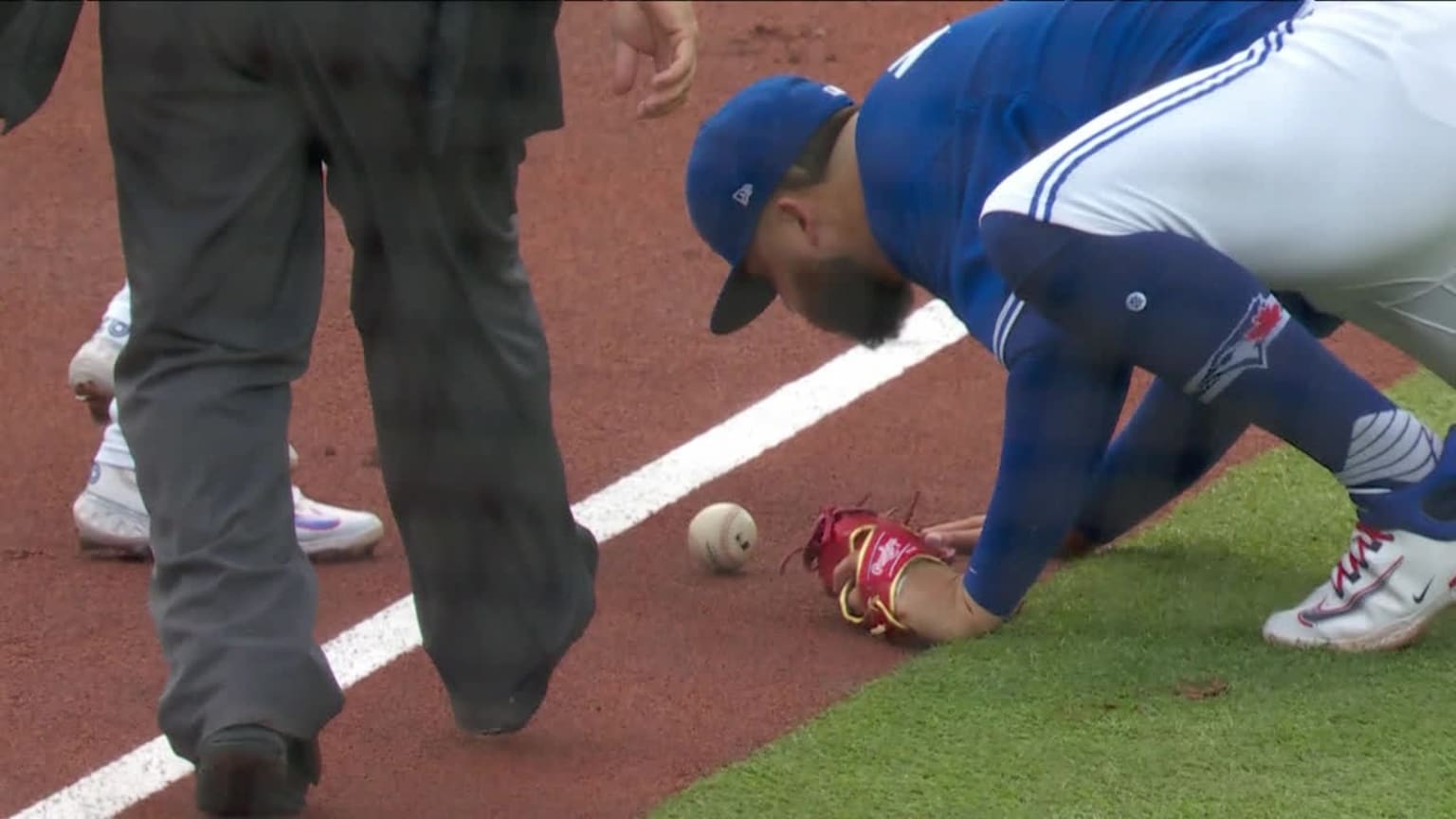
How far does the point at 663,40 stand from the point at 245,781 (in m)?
0.77

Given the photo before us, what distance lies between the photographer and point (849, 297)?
287 cm

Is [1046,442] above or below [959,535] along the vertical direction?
above

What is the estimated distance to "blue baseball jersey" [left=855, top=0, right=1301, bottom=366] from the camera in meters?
2.67

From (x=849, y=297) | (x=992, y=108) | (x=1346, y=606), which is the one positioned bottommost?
(x=1346, y=606)

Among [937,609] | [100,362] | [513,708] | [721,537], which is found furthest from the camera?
[100,362]

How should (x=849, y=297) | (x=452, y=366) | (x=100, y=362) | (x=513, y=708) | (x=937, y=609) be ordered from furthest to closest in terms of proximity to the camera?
(x=100, y=362)
(x=849, y=297)
(x=937, y=609)
(x=513, y=708)
(x=452, y=366)

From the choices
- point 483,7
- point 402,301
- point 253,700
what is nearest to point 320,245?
point 402,301

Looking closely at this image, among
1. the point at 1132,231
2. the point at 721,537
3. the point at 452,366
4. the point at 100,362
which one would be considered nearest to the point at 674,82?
the point at 452,366

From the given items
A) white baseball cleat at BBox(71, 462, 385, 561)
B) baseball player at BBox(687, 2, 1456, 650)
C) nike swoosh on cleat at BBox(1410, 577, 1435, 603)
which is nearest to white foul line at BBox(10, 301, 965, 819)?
white baseball cleat at BBox(71, 462, 385, 561)

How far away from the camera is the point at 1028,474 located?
2.58 meters

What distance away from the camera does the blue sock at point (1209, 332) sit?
8.16 ft

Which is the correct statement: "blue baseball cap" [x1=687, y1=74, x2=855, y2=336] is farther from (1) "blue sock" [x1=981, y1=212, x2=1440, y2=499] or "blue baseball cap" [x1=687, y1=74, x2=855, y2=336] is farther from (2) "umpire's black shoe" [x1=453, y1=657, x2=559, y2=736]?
(2) "umpire's black shoe" [x1=453, y1=657, x2=559, y2=736]

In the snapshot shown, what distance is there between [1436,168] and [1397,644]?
0.53 metres

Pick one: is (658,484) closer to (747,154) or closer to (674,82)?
(747,154)
